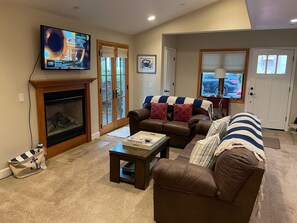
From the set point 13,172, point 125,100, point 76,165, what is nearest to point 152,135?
point 76,165

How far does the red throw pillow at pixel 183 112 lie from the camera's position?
175 inches

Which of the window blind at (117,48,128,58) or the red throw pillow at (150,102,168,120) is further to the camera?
the window blind at (117,48,128,58)

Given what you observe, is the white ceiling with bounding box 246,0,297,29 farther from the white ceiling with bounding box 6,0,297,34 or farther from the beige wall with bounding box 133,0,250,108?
the beige wall with bounding box 133,0,250,108

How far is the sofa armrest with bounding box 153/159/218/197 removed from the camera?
76.2 inches

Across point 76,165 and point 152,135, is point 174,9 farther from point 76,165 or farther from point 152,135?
point 76,165

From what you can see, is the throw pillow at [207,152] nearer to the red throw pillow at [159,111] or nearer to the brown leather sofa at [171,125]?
the brown leather sofa at [171,125]

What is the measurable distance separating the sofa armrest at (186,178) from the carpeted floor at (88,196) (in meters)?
0.57

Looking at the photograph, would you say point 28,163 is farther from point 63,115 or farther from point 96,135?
point 96,135

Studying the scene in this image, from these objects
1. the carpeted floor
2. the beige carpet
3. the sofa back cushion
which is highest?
the sofa back cushion

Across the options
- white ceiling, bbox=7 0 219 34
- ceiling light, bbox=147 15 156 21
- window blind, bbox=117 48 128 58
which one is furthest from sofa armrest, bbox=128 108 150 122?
ceiling light, bbox=147 15 156 21

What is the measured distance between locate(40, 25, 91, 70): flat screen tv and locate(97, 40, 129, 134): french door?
24.8 inches

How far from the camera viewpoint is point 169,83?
6.43 m

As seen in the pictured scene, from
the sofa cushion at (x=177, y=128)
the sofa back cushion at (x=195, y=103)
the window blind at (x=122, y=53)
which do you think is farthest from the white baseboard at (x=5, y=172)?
the window blind at (x=122, y=53)

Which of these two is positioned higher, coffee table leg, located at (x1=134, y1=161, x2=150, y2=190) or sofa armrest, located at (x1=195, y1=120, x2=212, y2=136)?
sofa armrest, located at (x1=195, y1=120, x2=212, y2=136)
